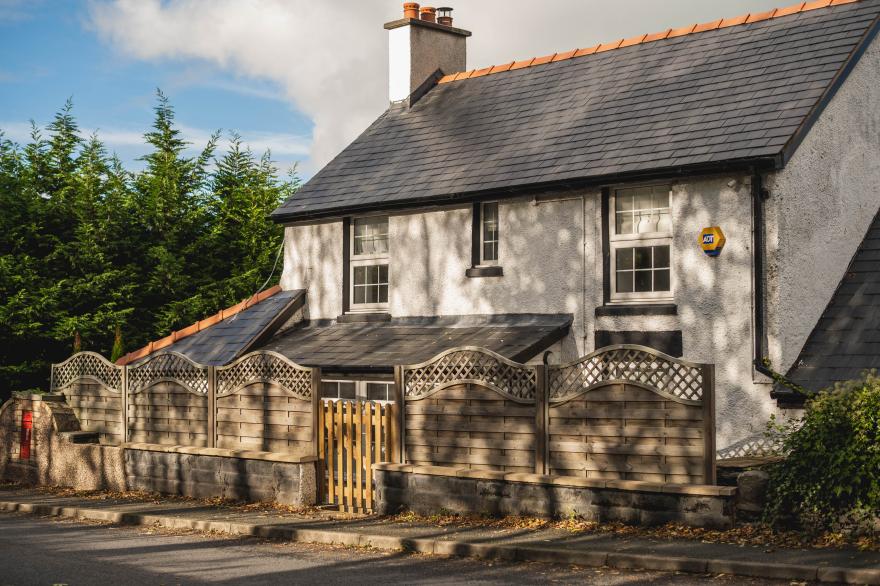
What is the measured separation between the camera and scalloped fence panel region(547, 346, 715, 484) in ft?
39.7

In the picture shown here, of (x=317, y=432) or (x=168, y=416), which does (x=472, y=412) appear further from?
(x=168, y=416)

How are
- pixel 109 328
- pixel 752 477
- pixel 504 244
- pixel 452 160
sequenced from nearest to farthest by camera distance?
pixel 752 477
pixel 504 244
pixel 452 160
pixel 109 328

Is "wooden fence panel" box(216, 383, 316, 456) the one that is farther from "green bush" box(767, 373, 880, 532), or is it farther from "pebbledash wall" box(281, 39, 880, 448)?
"green bush" box(767, 373, 880, 532)

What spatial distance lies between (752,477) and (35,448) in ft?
43.2

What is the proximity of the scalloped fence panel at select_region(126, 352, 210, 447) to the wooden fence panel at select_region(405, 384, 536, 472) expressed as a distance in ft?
13.3

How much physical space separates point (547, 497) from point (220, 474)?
5.63 m

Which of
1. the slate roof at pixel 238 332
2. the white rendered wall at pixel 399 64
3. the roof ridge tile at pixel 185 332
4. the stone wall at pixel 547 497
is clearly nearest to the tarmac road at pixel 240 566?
the stone wall at pixel 547 497

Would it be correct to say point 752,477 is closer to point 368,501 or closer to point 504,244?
point 368,501

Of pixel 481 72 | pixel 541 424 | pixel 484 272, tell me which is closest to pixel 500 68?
pixel 481 72

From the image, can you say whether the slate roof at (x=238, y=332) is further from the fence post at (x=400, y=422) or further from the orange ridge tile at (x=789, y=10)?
the orange ridge tile at (x=789, y=10)

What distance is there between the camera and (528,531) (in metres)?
12.5

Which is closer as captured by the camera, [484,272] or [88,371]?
[484,272]

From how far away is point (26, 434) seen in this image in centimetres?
1978

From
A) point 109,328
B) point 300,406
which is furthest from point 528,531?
point 109,328
